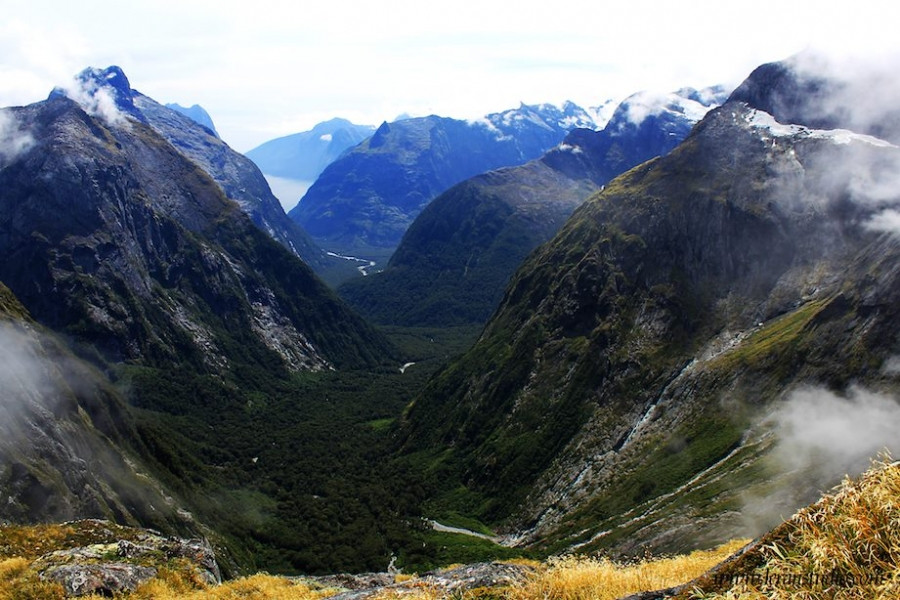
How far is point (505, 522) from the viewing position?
583 feet

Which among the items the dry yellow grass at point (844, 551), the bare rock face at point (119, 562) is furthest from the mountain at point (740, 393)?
the dry yellow grass at point (844, 551)

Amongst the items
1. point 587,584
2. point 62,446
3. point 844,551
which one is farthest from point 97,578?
→ point 62,446

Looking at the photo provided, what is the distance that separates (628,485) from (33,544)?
139899 millimetres

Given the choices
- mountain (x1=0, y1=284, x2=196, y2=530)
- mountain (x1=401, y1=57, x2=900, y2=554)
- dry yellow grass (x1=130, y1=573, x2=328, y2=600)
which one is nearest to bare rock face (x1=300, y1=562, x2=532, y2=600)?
dry yellow grass (x1=130, y1=573, x2=328, y2=600)

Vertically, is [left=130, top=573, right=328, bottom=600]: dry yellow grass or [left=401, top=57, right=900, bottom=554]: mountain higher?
[left=130, top=573, right=328, bottom=600]: dry yellow grass

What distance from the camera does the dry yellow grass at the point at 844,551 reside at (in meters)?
12.2

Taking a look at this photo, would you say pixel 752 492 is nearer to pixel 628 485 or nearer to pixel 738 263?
pixel 628 485

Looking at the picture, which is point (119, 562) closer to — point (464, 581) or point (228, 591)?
point (228, 591)

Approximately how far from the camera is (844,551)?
12523mm

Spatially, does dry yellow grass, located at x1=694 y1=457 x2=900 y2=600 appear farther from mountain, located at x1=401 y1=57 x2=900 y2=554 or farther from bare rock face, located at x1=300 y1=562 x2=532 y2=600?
mountain, located at x1=401 y1=57 x2=900 y2=554

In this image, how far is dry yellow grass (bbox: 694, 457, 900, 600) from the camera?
1221 centimetres

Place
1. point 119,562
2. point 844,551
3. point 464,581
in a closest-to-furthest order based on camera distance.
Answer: point 844,551
point 464,581
point 119,562

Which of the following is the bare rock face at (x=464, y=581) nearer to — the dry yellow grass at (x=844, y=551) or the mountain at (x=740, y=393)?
the dry yellow grass at (x=844, y=551)

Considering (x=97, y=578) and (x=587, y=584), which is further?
(x=97, y=578)
